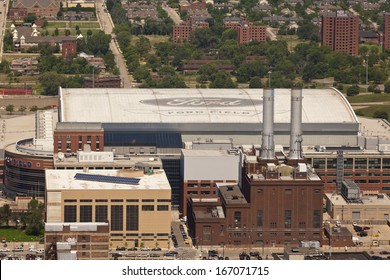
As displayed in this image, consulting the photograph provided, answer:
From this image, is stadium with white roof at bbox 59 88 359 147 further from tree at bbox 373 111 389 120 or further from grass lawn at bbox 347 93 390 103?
grass lawn at bbox 347 93 390 103

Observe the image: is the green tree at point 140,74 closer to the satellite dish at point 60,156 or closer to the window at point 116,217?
the satellite dish at point 60,156

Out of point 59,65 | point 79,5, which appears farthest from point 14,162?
point 79,5

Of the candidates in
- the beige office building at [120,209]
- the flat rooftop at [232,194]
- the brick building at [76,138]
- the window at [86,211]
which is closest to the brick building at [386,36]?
the brick building at [76,138]

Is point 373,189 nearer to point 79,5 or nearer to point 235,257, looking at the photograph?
point 235,257

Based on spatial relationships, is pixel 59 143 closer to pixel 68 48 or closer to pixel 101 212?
pixel 101 212

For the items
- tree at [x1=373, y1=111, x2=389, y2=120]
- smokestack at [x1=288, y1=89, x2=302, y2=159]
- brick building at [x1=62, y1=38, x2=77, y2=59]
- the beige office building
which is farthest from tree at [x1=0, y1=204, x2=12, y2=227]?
brick building at [x1=62, y1=38, x2=77, y2=59]
